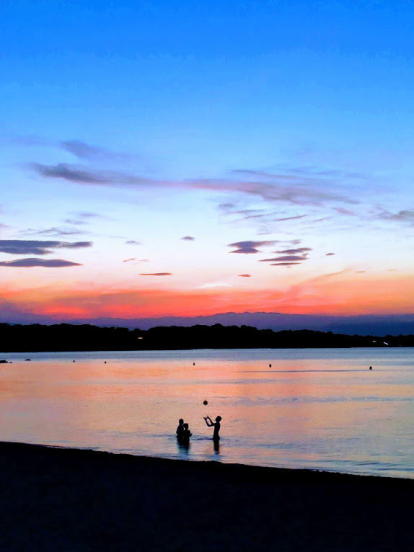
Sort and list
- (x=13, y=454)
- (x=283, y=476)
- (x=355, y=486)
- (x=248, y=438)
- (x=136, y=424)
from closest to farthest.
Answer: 1. (x=355, y=486)
2. (x=283, y=476)
3. (x=13, y=454)
4. (x=248, y=438)
5. (x=136, y=424)

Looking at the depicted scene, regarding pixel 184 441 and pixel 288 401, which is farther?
pixel 288 401

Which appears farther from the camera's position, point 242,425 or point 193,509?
point 242,425

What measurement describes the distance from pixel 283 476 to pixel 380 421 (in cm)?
2935

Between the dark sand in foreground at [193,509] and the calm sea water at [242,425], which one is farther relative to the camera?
the calm sea water at [242,425]

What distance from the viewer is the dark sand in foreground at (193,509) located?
10.7 m

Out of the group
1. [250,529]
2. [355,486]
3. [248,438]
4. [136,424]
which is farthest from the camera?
[136,424]

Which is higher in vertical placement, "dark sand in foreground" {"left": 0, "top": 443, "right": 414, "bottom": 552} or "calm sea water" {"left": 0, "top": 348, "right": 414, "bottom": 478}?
"dark sand in foreground" {"left": 0, "top": 443, "right": 414, "bottom": 552}

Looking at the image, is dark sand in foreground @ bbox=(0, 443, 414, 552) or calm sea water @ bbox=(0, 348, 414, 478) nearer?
dark sand in foreground @ bbox=(0, 443, 414, 552)

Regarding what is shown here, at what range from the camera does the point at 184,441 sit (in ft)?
102

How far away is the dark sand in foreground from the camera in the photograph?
10.7 m

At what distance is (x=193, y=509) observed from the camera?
516 inches

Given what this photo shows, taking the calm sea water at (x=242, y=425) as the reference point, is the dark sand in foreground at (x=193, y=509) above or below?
above

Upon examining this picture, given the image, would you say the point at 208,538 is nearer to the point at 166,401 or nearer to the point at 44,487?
the point at 44,487

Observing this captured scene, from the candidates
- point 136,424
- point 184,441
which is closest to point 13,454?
point 184,441
